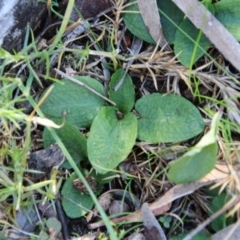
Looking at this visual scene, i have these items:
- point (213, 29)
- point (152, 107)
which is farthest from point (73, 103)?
point (213, 29)

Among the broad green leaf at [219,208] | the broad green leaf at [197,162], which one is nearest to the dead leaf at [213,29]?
the broad green leaf at [197,162]

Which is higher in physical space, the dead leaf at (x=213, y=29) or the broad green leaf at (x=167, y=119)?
the dead leaf at (x=213, y=29)

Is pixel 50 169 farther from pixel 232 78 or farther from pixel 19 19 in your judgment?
pixel 232 78

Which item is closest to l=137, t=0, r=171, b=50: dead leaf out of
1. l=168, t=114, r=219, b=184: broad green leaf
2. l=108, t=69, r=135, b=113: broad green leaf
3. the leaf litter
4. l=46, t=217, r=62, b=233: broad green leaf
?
the leaf litter

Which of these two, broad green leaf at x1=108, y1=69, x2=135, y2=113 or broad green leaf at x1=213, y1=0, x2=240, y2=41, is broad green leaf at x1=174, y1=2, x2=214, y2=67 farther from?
broad green leaf at x1=108, y1=69, x2=135, y2=113

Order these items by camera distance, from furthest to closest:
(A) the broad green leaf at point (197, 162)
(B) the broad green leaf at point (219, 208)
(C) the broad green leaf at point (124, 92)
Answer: (C) the broad green leaf at point (124, 92) < (B) the broad green leaf at point (219, 208) < (A) the broad green leaf at point (197, 162)

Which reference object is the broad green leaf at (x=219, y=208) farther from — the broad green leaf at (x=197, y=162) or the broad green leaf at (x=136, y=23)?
the broad green leaf at (x=136, y=23)

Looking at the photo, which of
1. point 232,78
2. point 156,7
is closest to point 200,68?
point 232,78

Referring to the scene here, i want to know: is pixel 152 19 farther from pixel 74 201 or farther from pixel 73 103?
pixel 74 201
